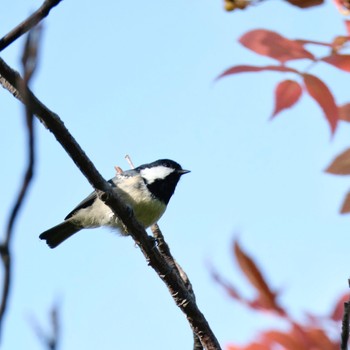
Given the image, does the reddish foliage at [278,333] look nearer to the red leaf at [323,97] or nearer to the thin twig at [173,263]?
the red leaf at [323,97]

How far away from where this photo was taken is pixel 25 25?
1014 millimetres

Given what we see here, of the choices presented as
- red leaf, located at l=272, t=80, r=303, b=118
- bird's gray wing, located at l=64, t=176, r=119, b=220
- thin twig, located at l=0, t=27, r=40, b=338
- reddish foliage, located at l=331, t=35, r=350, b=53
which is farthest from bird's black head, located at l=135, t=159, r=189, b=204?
thin twig, located at l=0, t=27, r=40, b=338

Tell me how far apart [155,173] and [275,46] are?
514 cm

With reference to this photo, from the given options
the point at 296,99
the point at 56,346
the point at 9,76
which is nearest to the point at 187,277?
the point at 9,76

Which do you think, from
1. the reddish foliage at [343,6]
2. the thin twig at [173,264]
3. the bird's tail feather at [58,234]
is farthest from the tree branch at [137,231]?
the bird's tail feather at [58,234]

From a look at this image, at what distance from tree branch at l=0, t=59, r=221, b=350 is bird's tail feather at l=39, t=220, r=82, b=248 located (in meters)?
3.67

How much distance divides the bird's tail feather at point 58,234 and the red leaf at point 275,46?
209 inches

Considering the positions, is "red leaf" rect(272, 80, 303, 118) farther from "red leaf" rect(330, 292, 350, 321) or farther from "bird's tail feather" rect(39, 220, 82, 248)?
"bird's tail feather" rect(39, 220, 82, 248)

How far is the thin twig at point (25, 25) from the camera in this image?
93cm

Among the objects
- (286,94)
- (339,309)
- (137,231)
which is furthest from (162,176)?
(339,309)

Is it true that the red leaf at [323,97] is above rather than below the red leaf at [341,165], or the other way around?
above

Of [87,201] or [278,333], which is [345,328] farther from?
[87,201]

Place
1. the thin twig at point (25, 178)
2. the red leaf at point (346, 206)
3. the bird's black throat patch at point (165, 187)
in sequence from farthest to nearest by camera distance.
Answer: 1. the bird's black throat patch at point (165, 187)
2. the red leaf at point (346, 206)
3. the thin twig at point (25, 178)

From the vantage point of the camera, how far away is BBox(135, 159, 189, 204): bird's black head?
598 centimetres
